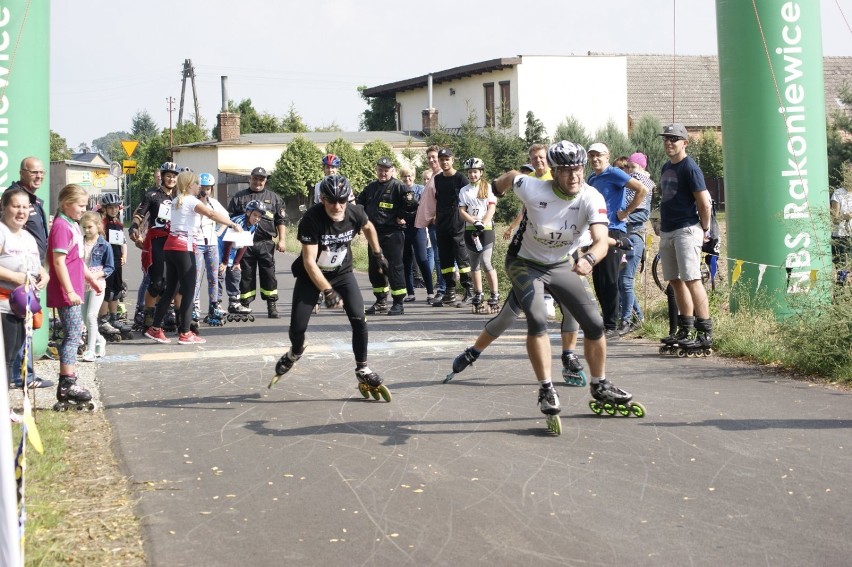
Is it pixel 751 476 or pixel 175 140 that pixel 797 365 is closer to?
pixel 751 476

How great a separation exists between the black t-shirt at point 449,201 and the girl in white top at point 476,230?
1.45ft

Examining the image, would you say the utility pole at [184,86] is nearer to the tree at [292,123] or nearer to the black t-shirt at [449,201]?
the tree at [292,123]

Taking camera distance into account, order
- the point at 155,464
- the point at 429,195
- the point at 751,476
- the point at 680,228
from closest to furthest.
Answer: the point at 751,476, the point at 155,464, the point at 680,228, the point at 429,195

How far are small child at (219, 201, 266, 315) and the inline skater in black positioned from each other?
545cm

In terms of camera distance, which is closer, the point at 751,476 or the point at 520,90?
the point at 751,476

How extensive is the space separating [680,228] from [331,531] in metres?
6.25

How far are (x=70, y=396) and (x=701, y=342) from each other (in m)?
5.92

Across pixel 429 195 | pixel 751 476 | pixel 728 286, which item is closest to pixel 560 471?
pixel 751 476

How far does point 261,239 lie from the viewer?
14.7 meters

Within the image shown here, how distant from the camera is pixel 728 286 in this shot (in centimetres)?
1273

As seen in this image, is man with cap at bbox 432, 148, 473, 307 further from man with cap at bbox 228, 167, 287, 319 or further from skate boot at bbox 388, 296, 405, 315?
man with cap at bbox 228, 167, 287, 319

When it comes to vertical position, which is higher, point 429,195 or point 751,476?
point 429,195

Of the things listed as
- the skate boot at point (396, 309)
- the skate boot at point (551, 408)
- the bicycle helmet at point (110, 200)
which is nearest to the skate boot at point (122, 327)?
the bicycle helmet at point (110, 200)

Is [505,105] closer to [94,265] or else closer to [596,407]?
[94,265]
